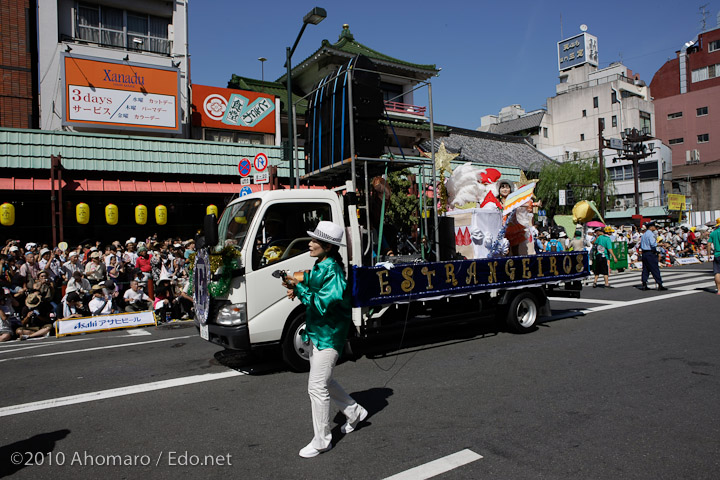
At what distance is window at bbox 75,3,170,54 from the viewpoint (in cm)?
1975

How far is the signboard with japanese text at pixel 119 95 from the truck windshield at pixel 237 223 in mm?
13559

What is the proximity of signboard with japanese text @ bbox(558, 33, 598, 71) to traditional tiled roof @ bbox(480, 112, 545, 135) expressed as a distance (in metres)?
15.8

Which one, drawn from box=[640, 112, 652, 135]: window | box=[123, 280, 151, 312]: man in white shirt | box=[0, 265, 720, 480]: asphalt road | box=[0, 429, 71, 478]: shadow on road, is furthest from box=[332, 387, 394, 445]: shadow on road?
box=[640, 112, 652, 135]: window

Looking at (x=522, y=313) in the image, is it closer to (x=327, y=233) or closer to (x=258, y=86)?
(x=327, y=233)

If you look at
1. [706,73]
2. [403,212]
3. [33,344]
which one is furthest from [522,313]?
[706,73]

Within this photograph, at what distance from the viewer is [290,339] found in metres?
6.13

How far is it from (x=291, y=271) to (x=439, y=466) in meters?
3.13

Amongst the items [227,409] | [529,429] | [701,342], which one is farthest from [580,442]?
[701,342]

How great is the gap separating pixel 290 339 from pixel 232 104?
55.9 ft

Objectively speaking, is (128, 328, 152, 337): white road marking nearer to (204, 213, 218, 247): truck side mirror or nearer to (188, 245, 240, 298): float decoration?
(188, 245, 240, 298): float decoration

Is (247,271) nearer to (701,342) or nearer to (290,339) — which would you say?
(290,339)

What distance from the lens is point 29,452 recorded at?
4.09 m

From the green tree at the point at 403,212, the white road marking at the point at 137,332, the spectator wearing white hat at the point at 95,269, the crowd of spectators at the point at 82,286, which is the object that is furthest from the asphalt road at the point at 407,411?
the spectator wearing white hat at the point at 95,269

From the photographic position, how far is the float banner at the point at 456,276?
6266 mm
